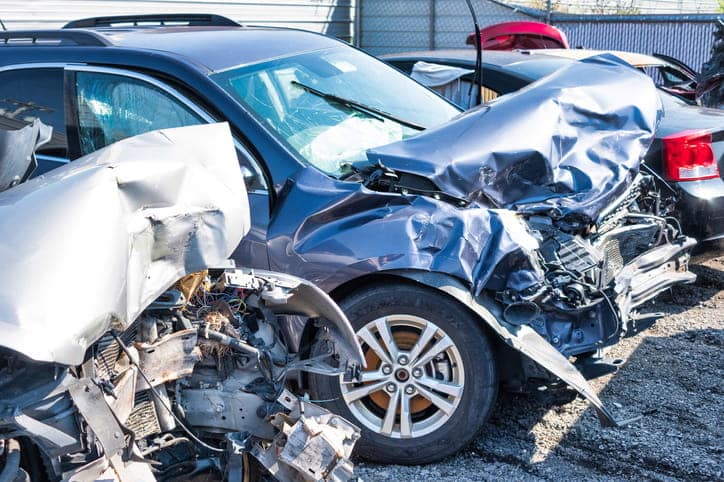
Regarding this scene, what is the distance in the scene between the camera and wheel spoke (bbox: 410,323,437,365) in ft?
13.0

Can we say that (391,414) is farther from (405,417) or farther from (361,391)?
(361,391)

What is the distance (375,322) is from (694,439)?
5.38ft

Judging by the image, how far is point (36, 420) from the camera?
249 cm

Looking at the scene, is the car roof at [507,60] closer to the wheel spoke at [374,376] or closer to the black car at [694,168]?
the black car at [694,168]

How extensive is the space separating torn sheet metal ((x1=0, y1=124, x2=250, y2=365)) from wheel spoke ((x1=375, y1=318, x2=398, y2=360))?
1.15m

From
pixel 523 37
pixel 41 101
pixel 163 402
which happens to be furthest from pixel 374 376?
pixel 523 37

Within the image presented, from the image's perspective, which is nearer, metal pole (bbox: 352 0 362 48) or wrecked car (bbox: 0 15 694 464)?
wrecked car (bbox: 0 15 694 464)

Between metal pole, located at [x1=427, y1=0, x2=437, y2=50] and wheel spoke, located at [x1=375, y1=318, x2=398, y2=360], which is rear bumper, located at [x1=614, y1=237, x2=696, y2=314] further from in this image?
metal pole, located at [x1=427, y1=0, x2=437, y2=50]

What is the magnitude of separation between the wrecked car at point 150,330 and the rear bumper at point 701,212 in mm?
2985

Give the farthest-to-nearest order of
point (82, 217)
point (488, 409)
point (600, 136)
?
point (600, 136), point (488, 409), point (82, 217)

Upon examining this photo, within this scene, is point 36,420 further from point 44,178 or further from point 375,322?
point 375,322

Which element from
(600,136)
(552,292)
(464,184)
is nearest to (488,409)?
(552,292)

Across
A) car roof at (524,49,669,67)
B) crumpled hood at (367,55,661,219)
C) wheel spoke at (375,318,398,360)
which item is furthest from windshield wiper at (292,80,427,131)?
car roof at (524,49,669,67)

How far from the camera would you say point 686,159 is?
5672 mm
